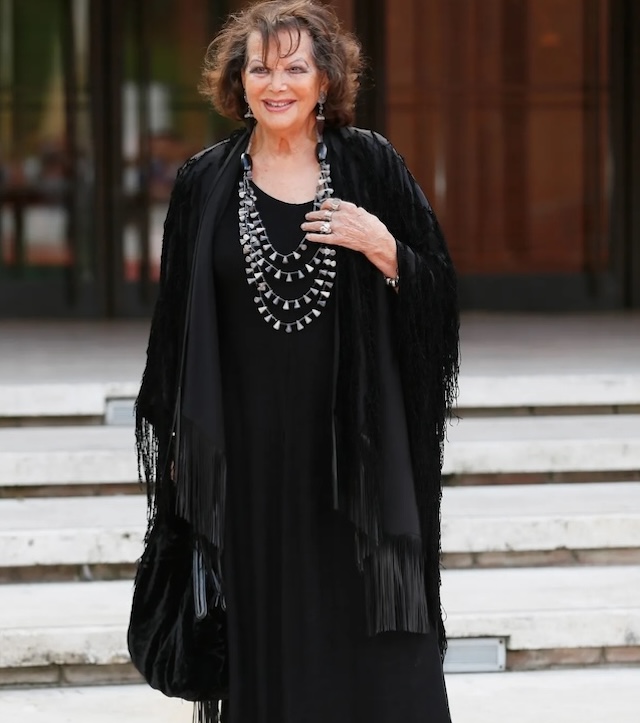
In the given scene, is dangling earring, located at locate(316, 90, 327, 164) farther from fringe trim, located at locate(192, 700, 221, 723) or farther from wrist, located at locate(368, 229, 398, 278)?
fringe trim, located at locate(192, 700, 221, 723)

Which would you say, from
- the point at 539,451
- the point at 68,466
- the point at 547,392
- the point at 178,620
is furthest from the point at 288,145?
the point at 547,392

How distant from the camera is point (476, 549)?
5090 mm

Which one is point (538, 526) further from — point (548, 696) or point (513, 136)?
point (513, 136)

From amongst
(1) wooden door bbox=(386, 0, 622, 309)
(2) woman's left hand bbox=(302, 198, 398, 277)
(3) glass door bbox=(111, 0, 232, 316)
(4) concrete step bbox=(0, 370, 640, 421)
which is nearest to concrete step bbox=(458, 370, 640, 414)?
(4) concrete step bbox=(0, 370, 640, 421)

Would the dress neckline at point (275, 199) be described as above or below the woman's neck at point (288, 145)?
below

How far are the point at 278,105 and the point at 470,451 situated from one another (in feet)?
9.44

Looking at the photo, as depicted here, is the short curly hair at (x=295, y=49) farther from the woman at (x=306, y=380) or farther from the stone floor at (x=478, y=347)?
the stone floor at (x=478, y=347)

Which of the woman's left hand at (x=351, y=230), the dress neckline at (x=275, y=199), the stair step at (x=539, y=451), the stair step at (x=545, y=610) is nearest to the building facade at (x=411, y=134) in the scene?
the stair step at (x=539, y=451)

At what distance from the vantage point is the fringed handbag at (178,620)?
3.21 metres

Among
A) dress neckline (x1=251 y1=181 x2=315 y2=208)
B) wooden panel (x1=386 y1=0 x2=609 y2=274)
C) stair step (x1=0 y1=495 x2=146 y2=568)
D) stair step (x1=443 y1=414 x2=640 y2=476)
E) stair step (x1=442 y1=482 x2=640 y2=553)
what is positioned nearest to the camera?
dress neckline (x1=251 y1=181 x2=315 y2=208)

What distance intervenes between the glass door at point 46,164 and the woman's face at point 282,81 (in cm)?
736

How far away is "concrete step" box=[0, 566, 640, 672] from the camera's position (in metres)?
4.45

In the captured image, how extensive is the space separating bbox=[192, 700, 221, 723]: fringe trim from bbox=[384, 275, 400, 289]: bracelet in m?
1.07

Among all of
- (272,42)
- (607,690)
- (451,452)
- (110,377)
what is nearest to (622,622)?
(607,690)
